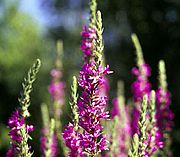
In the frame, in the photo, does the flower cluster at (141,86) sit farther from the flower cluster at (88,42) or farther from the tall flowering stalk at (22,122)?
the tall flowering stalk at (22,122)

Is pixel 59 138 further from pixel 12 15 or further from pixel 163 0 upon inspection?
pixel 12 15

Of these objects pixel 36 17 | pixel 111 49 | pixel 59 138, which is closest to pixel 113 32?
pixel 111 49

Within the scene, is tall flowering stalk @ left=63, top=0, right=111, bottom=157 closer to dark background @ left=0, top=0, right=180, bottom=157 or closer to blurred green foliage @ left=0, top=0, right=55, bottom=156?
dark background @ left=0, top=0, right=180, bottom=157

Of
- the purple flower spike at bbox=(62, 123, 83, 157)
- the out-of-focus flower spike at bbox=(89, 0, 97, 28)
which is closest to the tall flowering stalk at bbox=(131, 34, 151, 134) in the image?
the out-of-focus flower spike at bbox=(89, 0, 97, 28)

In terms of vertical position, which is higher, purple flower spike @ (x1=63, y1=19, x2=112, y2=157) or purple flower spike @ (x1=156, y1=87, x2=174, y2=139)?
purple flower spike @ (x1=156, y1=87, x2=174, y2=139)

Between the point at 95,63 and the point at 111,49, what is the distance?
24407mm

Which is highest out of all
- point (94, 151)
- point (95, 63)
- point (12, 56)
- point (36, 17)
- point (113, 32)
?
point (36, 17)

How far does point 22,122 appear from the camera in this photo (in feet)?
11.1

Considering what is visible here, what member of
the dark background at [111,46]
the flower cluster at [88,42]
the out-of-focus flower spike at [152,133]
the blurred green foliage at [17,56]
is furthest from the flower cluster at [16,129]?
the blurred green foliage at [17,56]

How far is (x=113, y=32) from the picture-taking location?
27.8m

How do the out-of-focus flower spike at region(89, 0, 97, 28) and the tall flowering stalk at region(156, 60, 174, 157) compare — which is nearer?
the out-of-focus flower spike at region(89, 0, 97, 28)

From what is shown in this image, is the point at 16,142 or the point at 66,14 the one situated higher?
the point at 66,14

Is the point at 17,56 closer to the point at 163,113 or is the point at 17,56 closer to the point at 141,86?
the point at 141,86

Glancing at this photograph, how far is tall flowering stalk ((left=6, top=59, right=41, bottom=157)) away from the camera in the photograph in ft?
10.6
